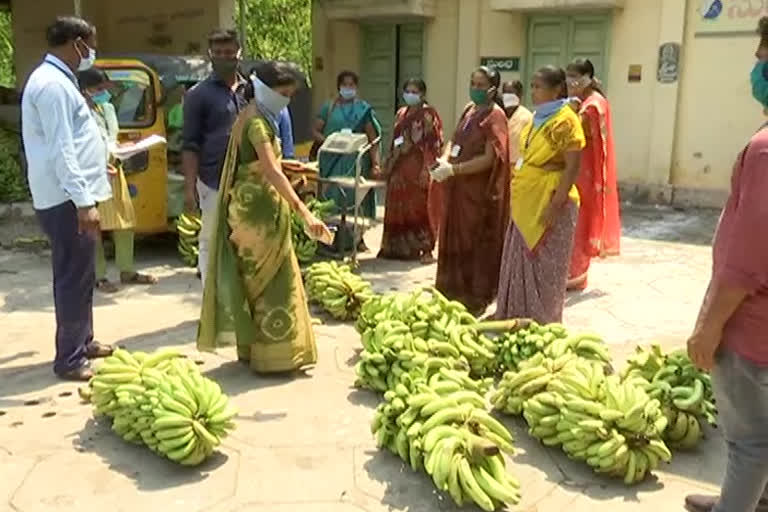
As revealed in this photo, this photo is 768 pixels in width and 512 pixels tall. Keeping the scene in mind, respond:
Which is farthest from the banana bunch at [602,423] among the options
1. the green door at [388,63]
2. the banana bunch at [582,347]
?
the green door at [388,63]

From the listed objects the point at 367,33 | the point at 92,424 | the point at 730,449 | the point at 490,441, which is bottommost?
the point at 92,424

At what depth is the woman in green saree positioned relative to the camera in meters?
7.34

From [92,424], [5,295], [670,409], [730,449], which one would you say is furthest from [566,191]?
[5,295]

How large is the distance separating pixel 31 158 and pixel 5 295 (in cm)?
254

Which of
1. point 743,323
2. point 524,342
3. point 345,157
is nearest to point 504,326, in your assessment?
point 524,342

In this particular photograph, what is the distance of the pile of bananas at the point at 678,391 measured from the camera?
11.8ft

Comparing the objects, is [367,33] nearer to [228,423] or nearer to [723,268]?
[228,423]

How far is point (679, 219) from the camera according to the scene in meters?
10.1

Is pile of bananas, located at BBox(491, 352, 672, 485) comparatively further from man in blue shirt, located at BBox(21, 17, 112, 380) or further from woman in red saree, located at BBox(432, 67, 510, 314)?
man in blue shirt, located at BBox(21, 17, 112, 380)

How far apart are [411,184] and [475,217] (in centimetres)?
190

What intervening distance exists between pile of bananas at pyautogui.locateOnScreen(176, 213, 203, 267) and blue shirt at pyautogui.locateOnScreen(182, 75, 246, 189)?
68.6 inches

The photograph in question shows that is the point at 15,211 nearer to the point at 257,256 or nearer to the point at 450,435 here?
the point at 257,256

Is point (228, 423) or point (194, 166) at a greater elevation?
point (194, 166)

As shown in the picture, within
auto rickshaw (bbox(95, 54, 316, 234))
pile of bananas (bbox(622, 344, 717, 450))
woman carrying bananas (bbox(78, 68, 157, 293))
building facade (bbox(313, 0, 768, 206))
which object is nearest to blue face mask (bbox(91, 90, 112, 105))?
woman carrying bananas (bbox(78, 68, 157, 293))
